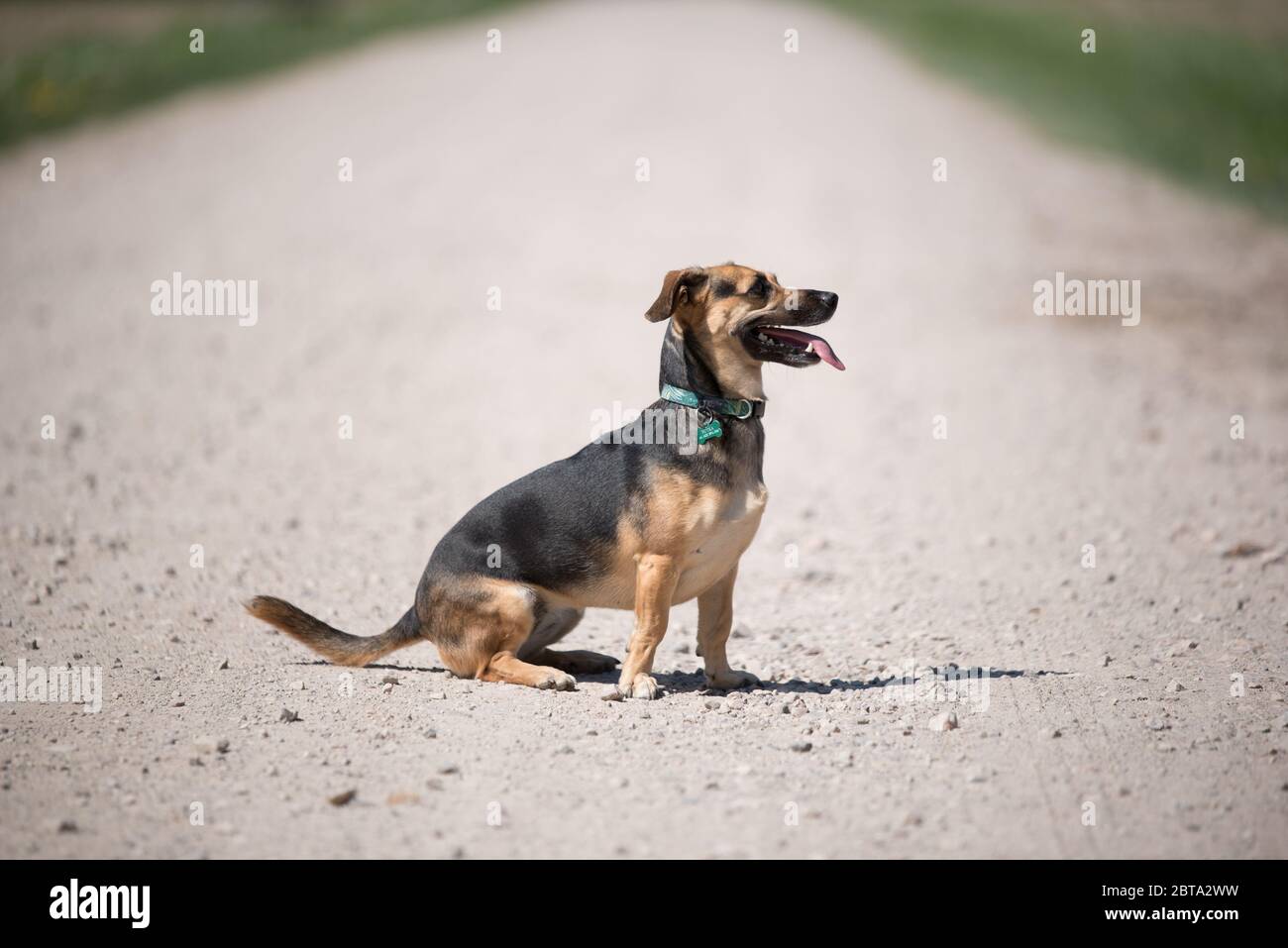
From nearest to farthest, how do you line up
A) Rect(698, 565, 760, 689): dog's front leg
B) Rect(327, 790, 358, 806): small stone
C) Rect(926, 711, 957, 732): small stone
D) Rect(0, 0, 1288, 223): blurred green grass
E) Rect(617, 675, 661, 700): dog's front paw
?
1. Rect(327, 790, 358, 806): small stone
2. Rect(926, 711, 957, 732): small stone
3. Rect(617, 675, 661, 700): dog's front paw
4. Rect(698, 565, 760, 689): dog's front leg
5. Rect(0, 0, 1288, 223): blurred green grass

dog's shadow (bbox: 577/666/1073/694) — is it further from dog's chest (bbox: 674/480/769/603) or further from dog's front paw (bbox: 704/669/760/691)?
dog's chest (bbox: 674/480/769/603)

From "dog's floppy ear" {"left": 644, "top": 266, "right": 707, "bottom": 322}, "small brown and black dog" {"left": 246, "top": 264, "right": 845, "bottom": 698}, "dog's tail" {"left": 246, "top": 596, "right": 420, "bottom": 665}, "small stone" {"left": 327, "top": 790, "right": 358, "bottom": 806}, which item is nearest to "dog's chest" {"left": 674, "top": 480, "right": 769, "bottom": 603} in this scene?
"small brown and black dog" {"left": 246, "top": 264, "right": 845, "bottom": 698}

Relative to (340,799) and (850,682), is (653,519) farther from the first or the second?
(340,799)

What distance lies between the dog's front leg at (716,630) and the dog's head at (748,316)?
982mm

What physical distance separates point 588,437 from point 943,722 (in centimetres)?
563

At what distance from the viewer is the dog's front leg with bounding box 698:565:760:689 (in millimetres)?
6102

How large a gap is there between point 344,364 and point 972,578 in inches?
268

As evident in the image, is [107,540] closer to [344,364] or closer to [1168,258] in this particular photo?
[344,364]

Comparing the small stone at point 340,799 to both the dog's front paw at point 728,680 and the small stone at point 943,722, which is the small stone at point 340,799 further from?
the small stone at point 943,722

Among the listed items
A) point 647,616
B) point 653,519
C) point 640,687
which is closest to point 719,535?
point 653,519

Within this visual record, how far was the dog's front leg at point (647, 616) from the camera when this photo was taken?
572 centimetres

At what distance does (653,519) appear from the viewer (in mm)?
5688

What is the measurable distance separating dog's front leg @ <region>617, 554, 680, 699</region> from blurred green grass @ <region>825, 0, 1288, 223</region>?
579 inches

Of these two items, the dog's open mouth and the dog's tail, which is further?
the dog's tail
